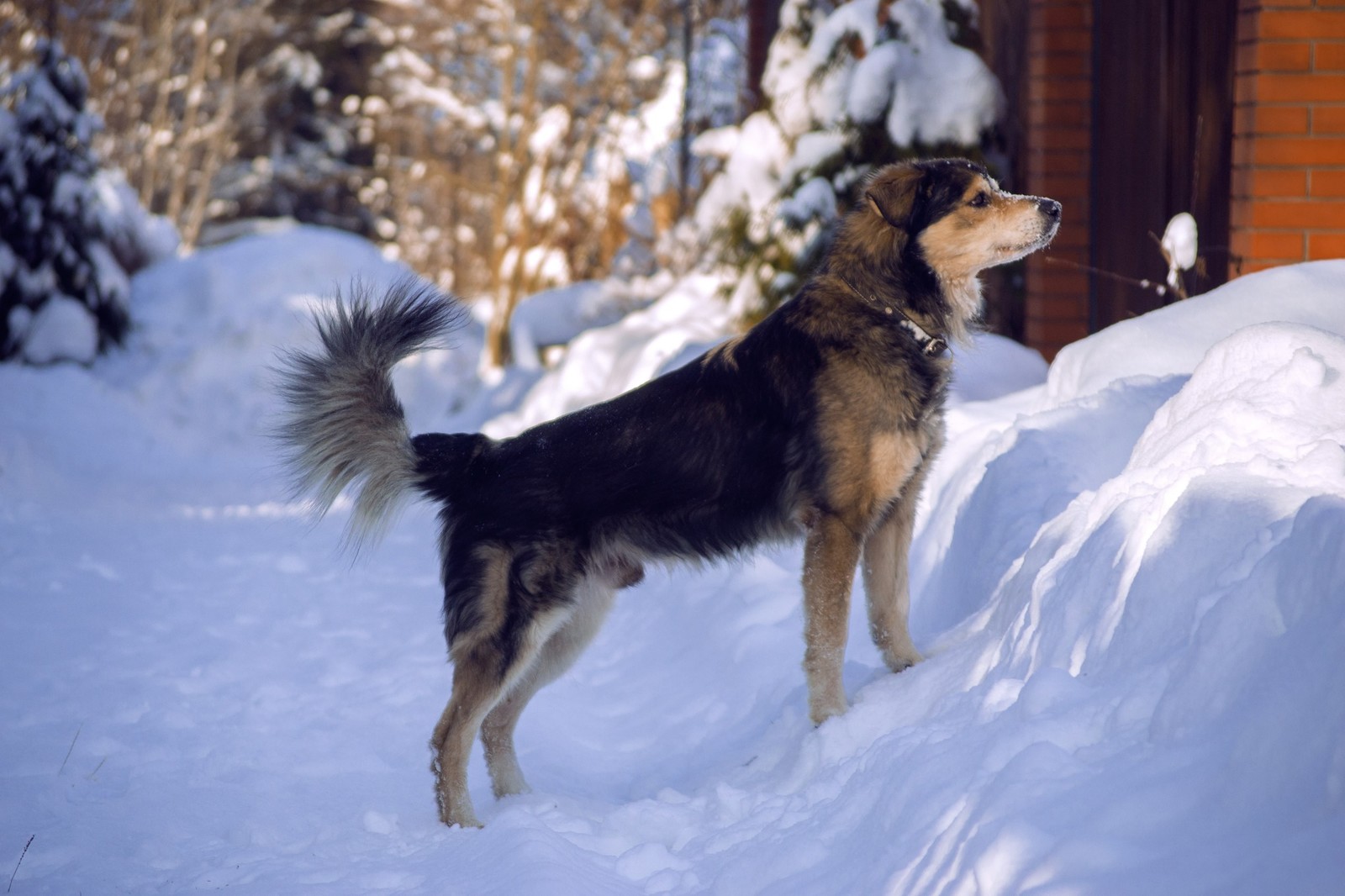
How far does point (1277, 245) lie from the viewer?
221 inches

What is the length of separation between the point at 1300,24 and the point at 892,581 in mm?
3470

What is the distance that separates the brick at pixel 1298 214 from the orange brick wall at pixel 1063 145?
206 centimetres

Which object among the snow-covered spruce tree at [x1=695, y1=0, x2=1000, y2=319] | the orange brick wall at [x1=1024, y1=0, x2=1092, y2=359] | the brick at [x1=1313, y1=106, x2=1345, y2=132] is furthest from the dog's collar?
the snow-covered spruce tree at [x1=695, y1=0, x2=1000, y2=319]

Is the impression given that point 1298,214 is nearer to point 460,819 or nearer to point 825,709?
point 825,709

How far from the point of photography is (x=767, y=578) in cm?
580

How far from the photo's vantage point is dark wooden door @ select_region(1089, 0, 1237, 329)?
6.43 metres

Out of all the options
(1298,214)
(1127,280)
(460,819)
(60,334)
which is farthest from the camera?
(60,334)

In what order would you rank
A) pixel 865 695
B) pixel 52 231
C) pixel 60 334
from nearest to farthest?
pixel 865 695 → pixel 60 334 → pixel 52 231

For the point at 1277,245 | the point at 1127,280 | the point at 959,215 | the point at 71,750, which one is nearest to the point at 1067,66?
the point at 1127,280

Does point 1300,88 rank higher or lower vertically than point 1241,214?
higher

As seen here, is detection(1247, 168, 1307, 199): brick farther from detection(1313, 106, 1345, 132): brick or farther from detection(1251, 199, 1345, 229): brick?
detection(1313, 106, 1345, 132): brick

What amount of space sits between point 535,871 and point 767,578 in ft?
9.37

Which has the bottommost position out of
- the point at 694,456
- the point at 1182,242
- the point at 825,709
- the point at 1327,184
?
the point at 825,709

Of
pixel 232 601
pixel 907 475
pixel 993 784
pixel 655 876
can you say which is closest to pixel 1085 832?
pixel 993 784
